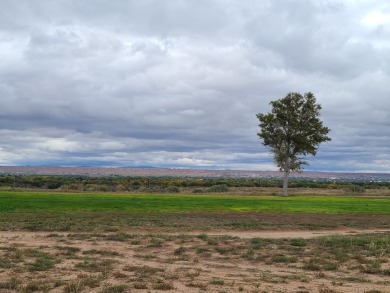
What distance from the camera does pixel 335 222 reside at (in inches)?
1371

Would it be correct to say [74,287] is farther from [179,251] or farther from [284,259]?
[284,259]

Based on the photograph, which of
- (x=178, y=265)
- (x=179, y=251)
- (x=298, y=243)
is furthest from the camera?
(x=298, y=243)

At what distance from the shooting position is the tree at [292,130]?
7231 cm

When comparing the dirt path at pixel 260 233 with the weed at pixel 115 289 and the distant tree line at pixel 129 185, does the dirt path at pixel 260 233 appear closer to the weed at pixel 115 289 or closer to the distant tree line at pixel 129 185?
the weed at pixel 115 289

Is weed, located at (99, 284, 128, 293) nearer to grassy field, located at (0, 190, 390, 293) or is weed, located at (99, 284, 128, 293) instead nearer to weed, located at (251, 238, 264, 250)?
grassy field, located at (0, 190, 390, 293)

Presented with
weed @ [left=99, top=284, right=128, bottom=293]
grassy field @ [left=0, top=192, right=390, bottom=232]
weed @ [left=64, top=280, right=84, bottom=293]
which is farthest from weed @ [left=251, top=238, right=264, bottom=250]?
weed @ [left=64, top=280, right=84, bottom=293]

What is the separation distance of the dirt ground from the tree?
50026 mm

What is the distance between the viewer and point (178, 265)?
1656 cm

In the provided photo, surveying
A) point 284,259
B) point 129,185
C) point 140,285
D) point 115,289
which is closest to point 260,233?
point 284,259

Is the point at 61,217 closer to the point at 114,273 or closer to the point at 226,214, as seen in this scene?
the point at 226,214

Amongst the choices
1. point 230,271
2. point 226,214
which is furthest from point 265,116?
point 230,271

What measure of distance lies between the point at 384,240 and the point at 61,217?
2099cm

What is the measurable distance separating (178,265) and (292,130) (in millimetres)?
58783

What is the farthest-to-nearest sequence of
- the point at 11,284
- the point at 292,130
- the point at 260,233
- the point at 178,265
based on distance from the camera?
the point at 292,130 < the point at 260,233 < the point at 178,265 < the point at 11,284
